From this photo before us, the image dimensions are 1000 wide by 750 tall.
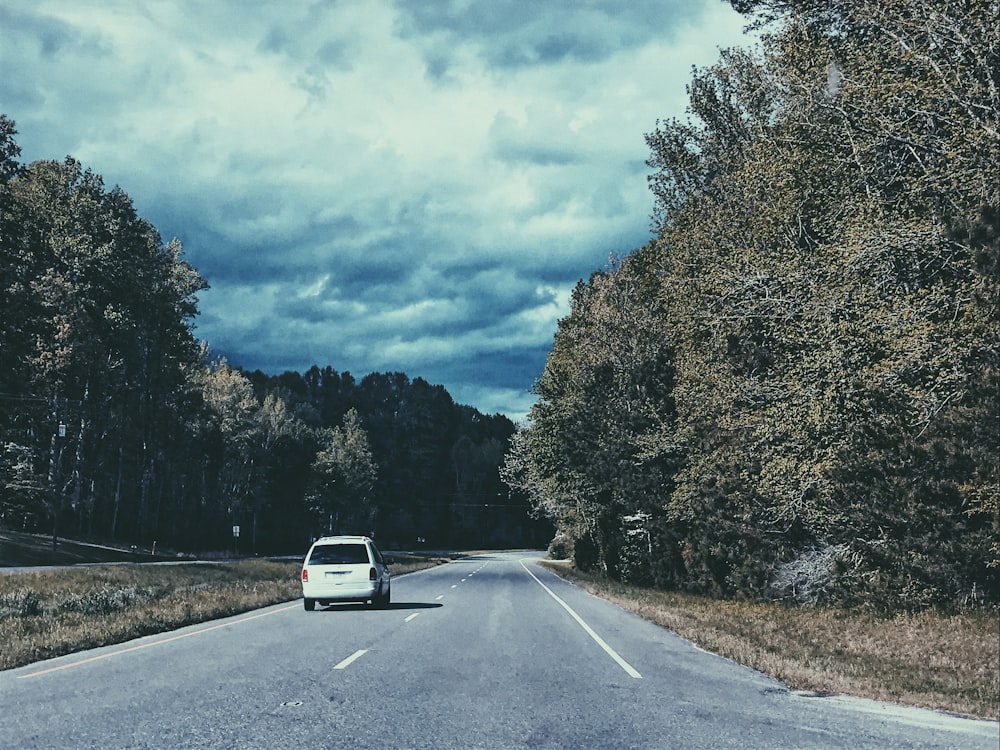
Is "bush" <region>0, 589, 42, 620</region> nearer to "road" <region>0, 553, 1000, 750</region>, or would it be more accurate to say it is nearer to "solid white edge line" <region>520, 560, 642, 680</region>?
"road" <region>0, 553, 1000, 750</region>

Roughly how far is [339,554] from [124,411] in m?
39.5

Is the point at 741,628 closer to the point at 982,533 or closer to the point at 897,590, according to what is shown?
the point at 897,590

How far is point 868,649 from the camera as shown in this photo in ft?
45.0

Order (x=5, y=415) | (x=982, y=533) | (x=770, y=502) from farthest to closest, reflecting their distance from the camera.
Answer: (x=5, y=415) < (x=770, y=502) < (x=982, y=533)

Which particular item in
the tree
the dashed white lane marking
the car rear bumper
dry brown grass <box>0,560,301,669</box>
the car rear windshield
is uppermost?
the tree

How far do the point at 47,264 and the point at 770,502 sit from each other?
4198 centimetres

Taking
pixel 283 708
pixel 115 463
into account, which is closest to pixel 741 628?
pixel 283 708

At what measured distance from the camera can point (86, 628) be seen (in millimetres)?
15000

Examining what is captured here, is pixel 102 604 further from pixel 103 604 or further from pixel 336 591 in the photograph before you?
pixel 336 591

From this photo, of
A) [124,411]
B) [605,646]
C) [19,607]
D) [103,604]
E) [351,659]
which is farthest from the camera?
[124,411]

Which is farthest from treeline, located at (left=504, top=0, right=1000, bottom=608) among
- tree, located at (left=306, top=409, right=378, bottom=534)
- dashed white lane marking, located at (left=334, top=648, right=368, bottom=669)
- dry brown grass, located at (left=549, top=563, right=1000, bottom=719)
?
tree, located at (left=306, top=409, right=378, bottom=534)

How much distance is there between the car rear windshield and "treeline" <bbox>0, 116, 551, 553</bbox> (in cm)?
2463

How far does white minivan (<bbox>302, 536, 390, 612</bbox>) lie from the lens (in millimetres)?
20219

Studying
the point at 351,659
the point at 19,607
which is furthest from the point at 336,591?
the point at 351,659
